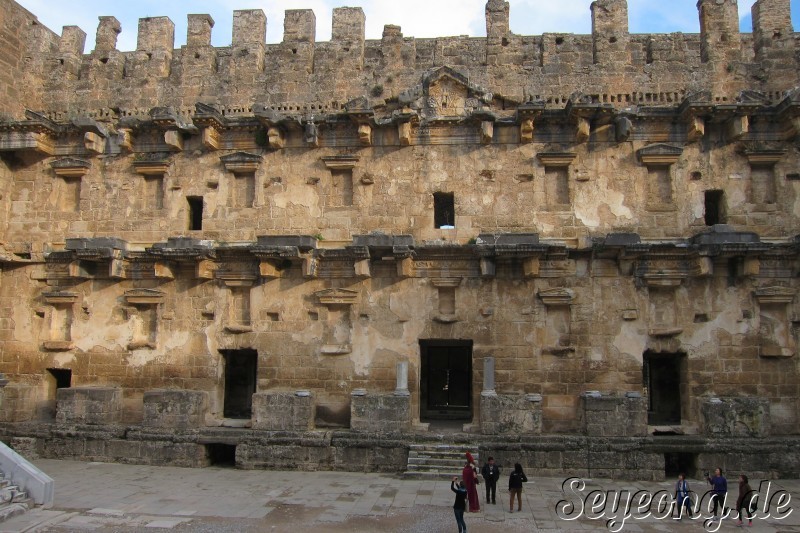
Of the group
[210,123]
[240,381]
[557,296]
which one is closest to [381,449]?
[557,296]

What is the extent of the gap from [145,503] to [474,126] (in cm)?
1071

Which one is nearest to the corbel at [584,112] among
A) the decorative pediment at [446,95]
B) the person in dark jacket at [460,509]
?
the decorative pediment at [446,95]

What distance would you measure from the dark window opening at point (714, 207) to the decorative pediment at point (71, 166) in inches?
613

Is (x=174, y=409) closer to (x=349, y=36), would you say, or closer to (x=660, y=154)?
(x=349, y=36)

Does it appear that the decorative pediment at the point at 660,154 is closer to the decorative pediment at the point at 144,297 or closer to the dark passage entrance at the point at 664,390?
the dark passage entrance at the point at 664,390

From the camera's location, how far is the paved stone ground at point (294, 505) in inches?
398

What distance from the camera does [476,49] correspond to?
1548cm

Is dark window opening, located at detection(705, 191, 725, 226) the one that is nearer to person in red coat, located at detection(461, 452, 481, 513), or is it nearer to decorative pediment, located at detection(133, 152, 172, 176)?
person in red coat, located at detection(461, 452, 481, 513)

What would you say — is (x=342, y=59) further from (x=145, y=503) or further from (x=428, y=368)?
(x=145, y=503)

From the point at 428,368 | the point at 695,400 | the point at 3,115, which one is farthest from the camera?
the point at 428,368

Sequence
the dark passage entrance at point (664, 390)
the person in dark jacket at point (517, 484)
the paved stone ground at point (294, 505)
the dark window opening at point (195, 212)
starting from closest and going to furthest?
the paved stone ground at point (294, 505), the person in dark jacket at point (517, 484), the dark passage entrance at point (664, 390), the dark window opening at point (195, 212)

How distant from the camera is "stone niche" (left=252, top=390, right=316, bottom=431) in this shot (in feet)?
45.9

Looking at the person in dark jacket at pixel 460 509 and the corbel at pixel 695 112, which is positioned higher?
the corbel at pixel 695 112

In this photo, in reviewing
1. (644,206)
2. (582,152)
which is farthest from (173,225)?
(644,206)
